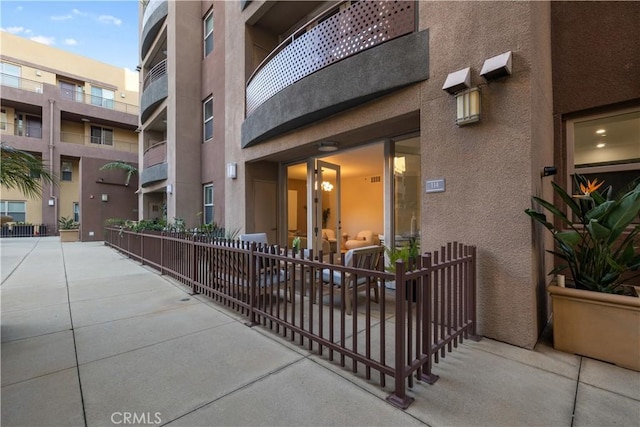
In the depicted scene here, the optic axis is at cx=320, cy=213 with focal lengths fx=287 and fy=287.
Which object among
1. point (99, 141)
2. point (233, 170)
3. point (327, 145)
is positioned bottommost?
point (233, 170)

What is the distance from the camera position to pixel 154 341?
10.4 ft

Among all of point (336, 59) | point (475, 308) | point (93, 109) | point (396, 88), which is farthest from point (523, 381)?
point (93, 109)

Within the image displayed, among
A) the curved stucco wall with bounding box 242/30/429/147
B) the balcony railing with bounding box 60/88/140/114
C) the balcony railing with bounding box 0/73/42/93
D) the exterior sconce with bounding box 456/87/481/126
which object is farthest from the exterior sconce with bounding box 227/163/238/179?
the balcony railing with bounding box 0/73/42/93

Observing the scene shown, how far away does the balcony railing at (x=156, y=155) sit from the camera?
37.9 ft

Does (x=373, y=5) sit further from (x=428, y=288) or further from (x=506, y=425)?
(x=506, y=425)

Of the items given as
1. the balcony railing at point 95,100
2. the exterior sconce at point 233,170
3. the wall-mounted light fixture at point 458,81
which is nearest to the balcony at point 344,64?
the wall-mounted light fixture at point 458,81

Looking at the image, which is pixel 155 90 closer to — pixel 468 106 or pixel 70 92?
pixel 468 106

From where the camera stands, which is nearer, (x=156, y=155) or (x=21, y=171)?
(x=21, y=171)

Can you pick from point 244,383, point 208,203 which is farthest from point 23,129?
point 244,383

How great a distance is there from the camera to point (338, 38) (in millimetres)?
4770

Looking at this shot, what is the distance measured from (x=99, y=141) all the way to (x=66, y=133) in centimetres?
180

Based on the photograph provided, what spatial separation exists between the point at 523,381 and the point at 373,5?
16.4 ft

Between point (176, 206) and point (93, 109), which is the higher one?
point (93, 109)

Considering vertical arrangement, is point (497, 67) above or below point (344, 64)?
below
